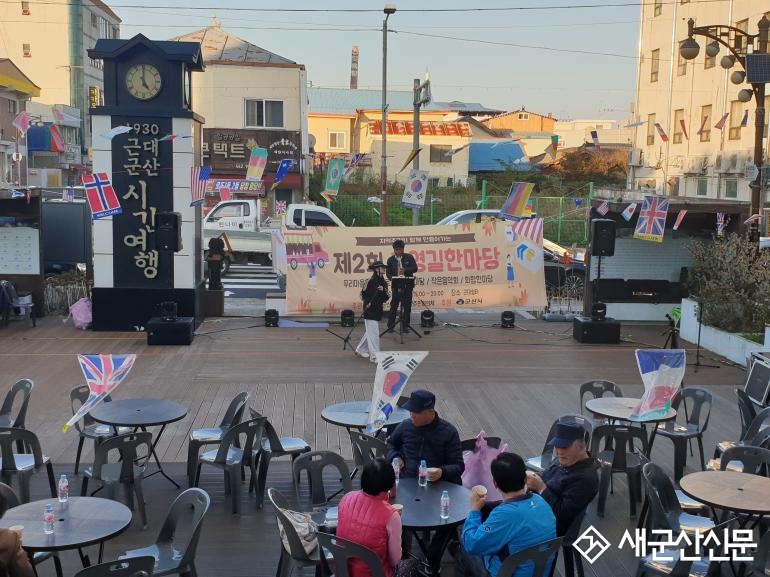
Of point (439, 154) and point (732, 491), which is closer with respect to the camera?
point (732, 491)

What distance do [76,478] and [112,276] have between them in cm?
812

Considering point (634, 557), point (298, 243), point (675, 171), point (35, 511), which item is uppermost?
point (675, 171)

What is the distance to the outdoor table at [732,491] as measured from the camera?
6414 millimetres

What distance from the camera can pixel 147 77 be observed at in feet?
53.0

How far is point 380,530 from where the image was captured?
5.53m

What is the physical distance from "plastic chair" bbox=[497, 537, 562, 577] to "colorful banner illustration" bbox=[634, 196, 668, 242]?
12.5 metres

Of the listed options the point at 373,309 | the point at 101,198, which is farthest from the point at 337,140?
the point at 373,309

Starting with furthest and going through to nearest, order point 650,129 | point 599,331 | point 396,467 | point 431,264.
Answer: point 650,129 < point 431,264 < point 599,331 < point 396,467

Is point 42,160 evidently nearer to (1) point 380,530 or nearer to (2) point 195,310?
(2) point 195,310

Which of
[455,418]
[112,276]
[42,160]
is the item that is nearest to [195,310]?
[112,276]

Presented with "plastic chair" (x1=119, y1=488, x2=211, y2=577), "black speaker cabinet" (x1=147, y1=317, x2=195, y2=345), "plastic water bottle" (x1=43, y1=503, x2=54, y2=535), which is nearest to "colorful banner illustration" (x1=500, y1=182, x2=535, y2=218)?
"black speaker cabinet" (x1=147, y1=317, x2=195, y2=345)

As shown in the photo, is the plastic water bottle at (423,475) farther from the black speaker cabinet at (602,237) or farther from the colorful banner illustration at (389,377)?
the black speaker cabinet at (602,237)

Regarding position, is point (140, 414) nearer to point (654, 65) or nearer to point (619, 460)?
point (619, 460)

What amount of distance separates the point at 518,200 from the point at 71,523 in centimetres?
1490
